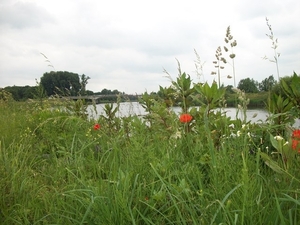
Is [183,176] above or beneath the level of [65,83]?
beneath

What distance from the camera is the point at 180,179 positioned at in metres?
1.80

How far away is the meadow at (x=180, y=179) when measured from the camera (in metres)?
1.40

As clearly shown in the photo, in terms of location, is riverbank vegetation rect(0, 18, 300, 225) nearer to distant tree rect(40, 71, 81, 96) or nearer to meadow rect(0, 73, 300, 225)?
meadow rect(0, 73, 300, 225)

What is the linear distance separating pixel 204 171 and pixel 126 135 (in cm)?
Result: 116

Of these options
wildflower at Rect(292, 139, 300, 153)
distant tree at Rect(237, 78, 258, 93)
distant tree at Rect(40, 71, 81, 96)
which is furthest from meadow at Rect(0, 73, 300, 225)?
distant tree at Rect(40, 71, 81, 96)

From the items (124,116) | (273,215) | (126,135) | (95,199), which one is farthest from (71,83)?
(273,215)

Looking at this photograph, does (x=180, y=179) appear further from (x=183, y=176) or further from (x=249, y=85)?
(x=249, y=85)

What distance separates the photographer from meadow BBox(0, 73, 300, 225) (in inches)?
55.1

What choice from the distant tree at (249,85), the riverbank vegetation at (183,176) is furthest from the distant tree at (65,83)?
the distant tree at (249,85)

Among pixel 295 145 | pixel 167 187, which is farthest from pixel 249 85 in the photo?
pixel 167 187

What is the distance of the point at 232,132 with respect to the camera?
2.30m

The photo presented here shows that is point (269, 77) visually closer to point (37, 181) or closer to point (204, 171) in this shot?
point (204, 171)

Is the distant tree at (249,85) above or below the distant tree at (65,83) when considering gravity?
below

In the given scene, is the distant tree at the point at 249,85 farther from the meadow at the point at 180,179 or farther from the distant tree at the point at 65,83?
the distant tree at the point at 65,83
